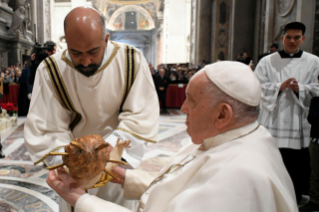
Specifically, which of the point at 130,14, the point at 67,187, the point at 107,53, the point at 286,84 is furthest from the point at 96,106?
the point at 130,14

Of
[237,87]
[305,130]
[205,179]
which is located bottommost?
[305,130]

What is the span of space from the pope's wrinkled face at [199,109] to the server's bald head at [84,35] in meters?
0.69

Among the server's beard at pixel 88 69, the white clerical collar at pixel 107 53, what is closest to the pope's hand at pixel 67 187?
the server's beard at pixel 88 69

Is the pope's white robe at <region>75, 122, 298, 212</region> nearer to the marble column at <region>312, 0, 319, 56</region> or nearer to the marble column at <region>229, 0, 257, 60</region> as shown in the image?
the marble column at <region>312, 0, 319, 56</region>

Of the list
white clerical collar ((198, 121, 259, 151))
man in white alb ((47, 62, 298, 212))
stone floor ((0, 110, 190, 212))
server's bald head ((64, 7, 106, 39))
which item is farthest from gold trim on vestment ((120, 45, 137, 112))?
stone floor ((0, 110, 190, 212))

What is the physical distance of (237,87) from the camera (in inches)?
41.3

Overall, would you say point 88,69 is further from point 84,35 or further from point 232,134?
point 232,134

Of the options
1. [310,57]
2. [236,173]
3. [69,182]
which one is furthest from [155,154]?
[236,173]

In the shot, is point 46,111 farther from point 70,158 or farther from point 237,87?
point 237,87

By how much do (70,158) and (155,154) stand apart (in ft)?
11.9

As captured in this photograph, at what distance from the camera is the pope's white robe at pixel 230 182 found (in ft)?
2.96

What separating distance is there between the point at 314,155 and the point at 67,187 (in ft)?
8.95

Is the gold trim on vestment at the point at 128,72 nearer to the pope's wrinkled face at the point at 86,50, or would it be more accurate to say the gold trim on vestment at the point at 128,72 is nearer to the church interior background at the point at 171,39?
the pope's wrinkled face at the point at 86,50

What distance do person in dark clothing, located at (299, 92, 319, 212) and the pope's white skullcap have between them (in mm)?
2009
